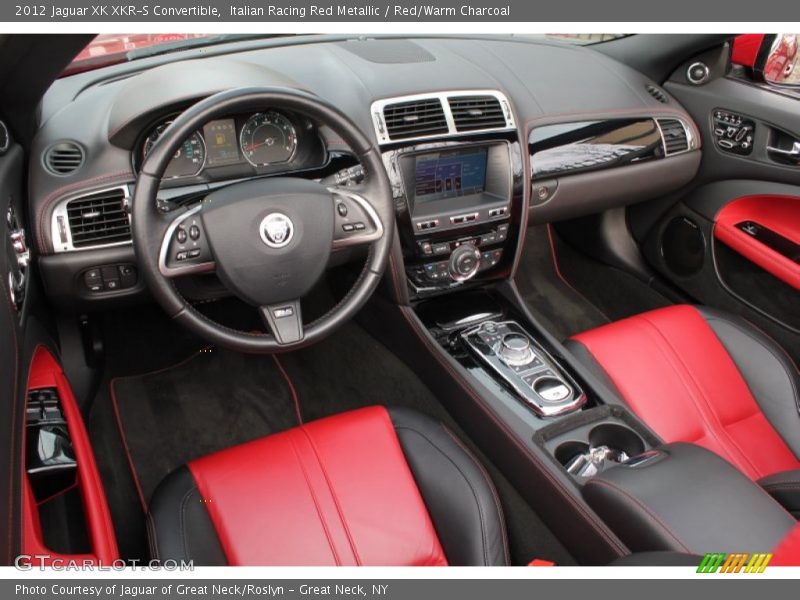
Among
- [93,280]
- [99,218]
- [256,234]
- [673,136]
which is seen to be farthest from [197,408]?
[673,136]

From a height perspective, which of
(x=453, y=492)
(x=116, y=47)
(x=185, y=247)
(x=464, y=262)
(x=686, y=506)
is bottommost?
(x=453, y=492)

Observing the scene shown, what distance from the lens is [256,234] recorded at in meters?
1.45

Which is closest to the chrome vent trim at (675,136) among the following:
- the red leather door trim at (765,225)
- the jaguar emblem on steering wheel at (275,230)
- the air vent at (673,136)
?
the air vent at (673,136)

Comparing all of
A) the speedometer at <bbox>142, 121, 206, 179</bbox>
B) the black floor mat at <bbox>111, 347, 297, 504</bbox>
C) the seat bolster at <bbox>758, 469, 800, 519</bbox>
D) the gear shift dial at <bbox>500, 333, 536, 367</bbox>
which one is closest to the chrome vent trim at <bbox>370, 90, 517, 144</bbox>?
the speedometer at <bbox>142, 121, 206, 179</bbox>

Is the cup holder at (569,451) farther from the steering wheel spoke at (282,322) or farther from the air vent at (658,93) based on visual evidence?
the air vent at (658,93)

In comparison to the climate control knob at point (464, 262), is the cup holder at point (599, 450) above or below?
below

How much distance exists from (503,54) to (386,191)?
1029 millimetres

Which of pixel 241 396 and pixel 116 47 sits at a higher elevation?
pixel 116 47

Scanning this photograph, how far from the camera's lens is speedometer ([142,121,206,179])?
5.45 feet

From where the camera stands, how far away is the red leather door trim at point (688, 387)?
70.8 inches

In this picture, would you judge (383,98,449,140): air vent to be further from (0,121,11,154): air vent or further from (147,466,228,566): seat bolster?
(147,466,228,566): seat bolster

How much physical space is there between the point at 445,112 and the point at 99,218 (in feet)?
3.13

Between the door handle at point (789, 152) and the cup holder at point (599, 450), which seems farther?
the door handle at point (789, 152)

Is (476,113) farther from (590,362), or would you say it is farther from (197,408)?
(197,408)
